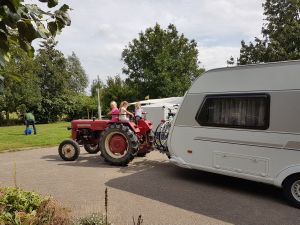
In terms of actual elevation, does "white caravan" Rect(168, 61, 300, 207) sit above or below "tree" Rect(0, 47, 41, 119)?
below

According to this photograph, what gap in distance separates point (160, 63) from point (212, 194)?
2920cm

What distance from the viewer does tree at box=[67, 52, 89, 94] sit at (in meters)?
73.6

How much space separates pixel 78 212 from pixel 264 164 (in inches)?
141


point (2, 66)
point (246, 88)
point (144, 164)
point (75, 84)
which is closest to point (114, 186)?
point (144, 164)

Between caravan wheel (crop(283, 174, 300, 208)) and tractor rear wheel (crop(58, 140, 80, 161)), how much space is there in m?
6.42

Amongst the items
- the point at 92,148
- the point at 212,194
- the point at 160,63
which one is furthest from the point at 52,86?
the point at 212,194

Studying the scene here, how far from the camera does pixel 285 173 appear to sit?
642 centimetres

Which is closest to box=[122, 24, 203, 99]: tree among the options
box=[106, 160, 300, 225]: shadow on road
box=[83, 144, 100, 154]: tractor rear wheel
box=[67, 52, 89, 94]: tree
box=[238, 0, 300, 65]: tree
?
box=[238, 0, 300, 65]: tree

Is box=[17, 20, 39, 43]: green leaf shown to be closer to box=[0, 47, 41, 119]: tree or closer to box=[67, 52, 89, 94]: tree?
box=[0, 47, 41, 119]: tree

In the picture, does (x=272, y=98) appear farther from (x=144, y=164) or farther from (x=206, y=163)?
(x=144, y=164)

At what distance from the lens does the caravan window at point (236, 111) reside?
22.5ft

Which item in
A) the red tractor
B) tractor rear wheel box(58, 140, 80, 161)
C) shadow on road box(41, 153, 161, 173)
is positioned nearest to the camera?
shadow on road box(41, 153, 161, 173)

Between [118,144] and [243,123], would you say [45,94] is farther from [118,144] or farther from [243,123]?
[243,123]

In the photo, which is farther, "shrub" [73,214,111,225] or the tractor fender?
the tractor fender
